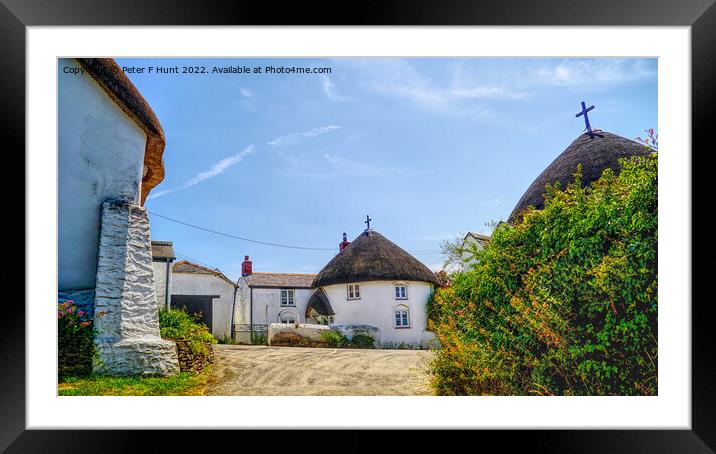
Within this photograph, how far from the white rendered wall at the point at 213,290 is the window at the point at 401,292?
4.82 m

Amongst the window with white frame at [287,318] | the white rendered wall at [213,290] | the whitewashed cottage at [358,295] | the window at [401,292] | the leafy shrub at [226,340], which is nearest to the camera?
the leafy shrub at [226,340]

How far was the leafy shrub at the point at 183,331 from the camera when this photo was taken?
25.1ft

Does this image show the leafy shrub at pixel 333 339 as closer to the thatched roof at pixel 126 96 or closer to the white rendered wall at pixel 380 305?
the white rendered wall at pixel 380 305

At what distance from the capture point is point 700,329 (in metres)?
4.55

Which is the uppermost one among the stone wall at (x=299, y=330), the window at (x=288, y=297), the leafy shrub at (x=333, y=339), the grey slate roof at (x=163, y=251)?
the grey slate roof at (x=163, y=251)

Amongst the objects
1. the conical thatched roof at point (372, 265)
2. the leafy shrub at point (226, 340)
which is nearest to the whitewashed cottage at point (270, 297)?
the conical thatched roof at point (372, 265)

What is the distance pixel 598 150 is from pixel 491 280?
5.60 m

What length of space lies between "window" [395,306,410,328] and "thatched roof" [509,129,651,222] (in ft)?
16.9

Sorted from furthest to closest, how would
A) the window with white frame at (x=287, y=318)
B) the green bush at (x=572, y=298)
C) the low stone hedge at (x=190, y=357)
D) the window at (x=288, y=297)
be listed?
the window at (x=288, y=297), the window with white frame at (x=287, y=318), the low stone hedge at (x=190, y=357), the green bush at (x=572, y=298)

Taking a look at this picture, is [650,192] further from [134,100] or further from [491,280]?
[134,100]

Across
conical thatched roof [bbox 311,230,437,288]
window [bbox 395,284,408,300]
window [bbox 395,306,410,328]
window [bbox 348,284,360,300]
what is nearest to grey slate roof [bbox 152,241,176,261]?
conical thatched roof [bbox 311,230,437,288]

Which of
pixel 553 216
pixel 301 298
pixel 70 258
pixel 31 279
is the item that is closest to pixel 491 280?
pixel 553 216

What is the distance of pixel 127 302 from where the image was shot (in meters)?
A: 6.84
